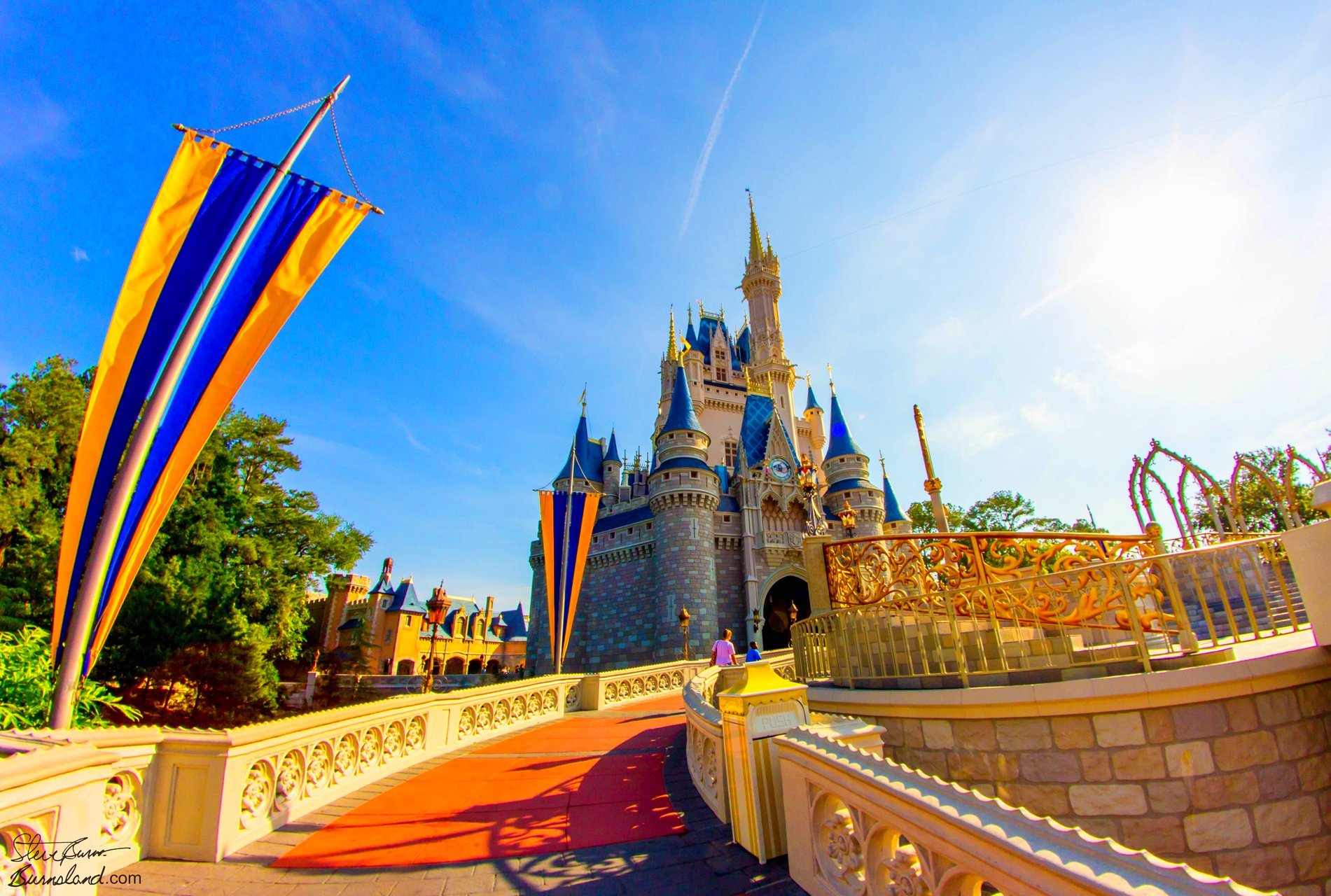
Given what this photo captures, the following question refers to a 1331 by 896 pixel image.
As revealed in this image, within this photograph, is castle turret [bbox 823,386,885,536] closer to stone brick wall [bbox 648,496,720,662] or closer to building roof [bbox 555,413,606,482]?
stone brick wall [bbox 648,496,720,662]

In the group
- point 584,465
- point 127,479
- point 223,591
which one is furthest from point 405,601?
Answer: point 127,479

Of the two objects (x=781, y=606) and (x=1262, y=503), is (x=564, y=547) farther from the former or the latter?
(x=1262, y=503)

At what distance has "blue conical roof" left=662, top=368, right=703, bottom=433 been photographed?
3309 centimetres

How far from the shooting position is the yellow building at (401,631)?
41.6 metres

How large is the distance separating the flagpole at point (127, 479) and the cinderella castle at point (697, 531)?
2263 cm

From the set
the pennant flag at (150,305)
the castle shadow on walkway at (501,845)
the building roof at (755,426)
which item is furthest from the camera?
the building roof at (755,426)

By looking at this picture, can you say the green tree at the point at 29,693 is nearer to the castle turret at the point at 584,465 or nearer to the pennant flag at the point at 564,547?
the pennant flag at the point at 564,547

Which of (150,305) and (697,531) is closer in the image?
(150,305)

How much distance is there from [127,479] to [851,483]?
111 ft

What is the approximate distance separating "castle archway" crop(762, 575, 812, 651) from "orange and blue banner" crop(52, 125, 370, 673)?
29.8m

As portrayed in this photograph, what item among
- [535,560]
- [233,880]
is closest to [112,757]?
[233,880]

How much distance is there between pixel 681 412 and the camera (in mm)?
33656
